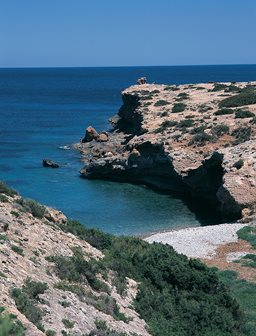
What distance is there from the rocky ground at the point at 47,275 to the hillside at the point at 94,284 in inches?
1.3

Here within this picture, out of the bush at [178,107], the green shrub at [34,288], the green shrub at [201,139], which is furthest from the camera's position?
the bush at [178,107]

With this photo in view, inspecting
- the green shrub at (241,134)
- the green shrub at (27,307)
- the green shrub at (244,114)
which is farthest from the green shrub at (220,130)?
the green shrub at (27,307)

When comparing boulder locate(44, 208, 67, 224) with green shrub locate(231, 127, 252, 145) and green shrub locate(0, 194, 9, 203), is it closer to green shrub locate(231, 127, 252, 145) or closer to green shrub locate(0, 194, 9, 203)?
green shrub locate(0, 194, 9, 203)

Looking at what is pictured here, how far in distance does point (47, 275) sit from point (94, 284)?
1743 millimetres

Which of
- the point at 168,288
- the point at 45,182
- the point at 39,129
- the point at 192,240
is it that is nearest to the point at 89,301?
the point at 168,288

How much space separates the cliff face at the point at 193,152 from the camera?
1640 inches

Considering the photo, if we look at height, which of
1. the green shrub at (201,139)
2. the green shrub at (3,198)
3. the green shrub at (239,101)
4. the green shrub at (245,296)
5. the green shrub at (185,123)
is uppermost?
the green shrub at (239,101)

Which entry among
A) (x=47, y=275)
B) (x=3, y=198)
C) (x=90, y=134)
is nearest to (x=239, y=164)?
(x=3, y=198)

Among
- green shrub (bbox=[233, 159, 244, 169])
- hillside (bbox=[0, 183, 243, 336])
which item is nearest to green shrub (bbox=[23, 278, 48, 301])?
hillside (bbox=[0, 183, 243, 336])

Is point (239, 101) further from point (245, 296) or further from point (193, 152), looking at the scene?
point (245, 296)

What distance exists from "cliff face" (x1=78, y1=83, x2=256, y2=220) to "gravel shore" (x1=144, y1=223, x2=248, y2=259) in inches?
181

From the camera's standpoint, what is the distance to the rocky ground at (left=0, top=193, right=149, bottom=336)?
1406 centimetres

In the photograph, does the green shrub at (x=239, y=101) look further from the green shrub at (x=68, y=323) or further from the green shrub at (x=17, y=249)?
the green shrub at (x=68, y=323)

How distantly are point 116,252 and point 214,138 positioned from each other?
3156 centimetres
